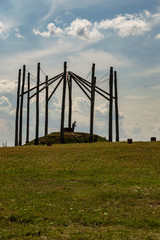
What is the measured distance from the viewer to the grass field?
1362cm

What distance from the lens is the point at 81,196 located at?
754 inches

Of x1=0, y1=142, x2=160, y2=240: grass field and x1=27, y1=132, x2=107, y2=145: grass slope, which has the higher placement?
x1=27, y1=132, x2=107, y2=145: grass slope

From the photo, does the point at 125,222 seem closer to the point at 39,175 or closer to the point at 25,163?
the point at 39,175

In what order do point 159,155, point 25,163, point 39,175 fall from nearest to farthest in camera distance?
1. point 39,175
2. point 25,163
3. point 159,155

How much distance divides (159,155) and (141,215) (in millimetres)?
17786

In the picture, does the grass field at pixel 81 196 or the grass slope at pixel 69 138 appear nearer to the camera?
the grass field at pixel 81 196

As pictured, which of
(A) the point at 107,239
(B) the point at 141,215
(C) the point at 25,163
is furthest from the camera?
(C) the point at 25,163

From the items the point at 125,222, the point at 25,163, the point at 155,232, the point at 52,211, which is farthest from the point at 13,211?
the point at 25,163

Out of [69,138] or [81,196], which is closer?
[81,196]

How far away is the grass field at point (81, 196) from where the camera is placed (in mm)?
13617

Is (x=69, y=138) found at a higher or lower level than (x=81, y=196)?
higher

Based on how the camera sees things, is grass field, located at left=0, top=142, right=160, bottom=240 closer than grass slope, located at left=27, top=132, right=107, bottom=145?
Yes

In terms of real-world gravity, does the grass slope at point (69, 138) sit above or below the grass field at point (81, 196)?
above

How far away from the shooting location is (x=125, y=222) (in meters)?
14.8
